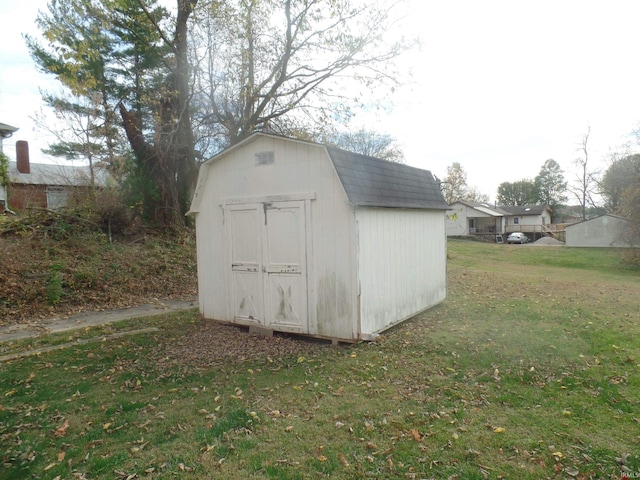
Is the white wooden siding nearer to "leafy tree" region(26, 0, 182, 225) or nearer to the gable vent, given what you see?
the gable vent

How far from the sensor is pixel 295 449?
10.8 feet

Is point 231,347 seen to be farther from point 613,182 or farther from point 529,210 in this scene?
point 529,210

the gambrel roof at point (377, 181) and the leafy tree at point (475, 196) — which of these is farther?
the leafy tree at point (475, 196)

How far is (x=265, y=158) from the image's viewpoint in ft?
22.0

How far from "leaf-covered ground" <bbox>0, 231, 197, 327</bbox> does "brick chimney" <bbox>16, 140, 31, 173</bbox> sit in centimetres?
1799

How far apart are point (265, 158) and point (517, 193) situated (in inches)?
2770

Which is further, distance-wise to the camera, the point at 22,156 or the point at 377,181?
the point at 22,156

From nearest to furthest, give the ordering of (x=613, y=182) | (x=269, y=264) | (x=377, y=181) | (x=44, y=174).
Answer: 1. (x=269, y=264)
2. (x=377, y=181)
3. (x=44, y=174)
4. (x=613, y=182)

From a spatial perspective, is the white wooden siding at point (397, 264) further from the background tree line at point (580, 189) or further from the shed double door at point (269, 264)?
the background tree line at point (580, 189)

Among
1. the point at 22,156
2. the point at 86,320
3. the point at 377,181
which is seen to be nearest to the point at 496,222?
the point at 377,181

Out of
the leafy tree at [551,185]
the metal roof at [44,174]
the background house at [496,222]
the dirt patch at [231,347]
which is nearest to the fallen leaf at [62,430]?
the dirt patch at [231,347]

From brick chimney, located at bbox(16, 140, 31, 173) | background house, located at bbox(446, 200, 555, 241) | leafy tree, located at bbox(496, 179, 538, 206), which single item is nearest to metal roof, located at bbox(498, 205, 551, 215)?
background house, located at bbox(446, 200, 555, 241)

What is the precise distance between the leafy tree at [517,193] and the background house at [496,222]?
1045cm

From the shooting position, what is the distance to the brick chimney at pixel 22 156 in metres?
25.7
